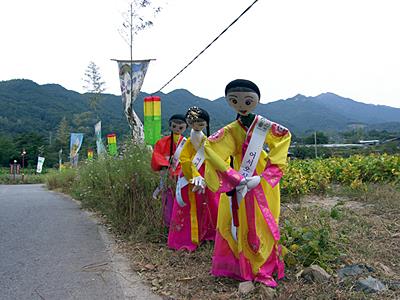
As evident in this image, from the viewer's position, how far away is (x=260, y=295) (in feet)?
10.8

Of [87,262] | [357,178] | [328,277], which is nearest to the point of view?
[328,277]

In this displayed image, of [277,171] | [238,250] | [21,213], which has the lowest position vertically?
[21,213]

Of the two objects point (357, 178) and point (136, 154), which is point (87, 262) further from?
point (357, 178)

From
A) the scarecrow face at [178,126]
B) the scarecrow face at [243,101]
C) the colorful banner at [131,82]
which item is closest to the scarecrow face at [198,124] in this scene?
the scarecrow face at [178,126]

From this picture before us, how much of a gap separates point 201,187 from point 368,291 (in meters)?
1.76

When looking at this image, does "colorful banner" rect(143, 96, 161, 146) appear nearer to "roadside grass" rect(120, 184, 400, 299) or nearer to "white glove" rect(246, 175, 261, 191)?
"roadside grass" rect(120, 184, 400, 299)

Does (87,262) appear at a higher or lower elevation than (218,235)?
lower

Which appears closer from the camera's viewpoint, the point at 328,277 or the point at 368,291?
the point at 368,291

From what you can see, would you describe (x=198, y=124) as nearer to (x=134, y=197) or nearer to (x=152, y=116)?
(x=134, y=197)

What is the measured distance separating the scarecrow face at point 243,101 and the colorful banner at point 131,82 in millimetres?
5634

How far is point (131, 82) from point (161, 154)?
437cm

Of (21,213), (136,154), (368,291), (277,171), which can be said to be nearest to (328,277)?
(368,291)

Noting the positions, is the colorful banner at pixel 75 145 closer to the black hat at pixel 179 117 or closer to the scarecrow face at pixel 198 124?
the black hat at pixel 179 117

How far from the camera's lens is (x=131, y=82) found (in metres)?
9.32
